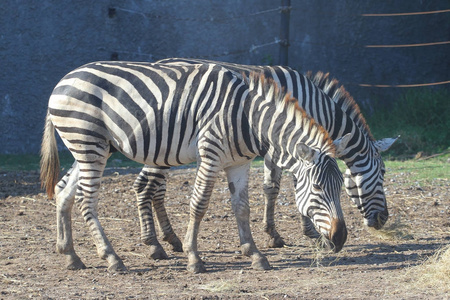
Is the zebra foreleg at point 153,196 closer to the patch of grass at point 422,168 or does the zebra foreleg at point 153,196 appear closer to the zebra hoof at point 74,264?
the zebra hoof at point 74,264

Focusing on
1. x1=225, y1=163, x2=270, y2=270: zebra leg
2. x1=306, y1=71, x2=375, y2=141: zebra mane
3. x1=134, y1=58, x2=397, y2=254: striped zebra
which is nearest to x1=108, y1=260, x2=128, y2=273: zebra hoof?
x1=134, y1=58, x2=397, y2=254: striped zebra

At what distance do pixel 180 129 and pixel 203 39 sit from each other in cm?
792

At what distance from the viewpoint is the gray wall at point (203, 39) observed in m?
12.3

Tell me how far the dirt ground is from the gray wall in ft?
11.5

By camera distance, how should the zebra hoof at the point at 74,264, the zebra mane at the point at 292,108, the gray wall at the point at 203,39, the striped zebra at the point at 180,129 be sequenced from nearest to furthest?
the zebra mane at the point at 292,108 < the striped zebra at the point at 180,129 < the zebra hoof at the point at 74,264 < the gray wall at the point at 203,39

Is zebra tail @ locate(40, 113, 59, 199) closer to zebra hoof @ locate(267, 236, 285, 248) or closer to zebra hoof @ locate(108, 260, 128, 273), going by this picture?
zebra hoof @ locate(108, 260, 128, 273)

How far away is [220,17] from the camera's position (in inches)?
528

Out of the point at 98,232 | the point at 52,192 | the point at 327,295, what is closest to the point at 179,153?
the point at 98,232

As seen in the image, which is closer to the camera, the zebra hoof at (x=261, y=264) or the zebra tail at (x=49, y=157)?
the zebra hoof at (x=261, y=264)

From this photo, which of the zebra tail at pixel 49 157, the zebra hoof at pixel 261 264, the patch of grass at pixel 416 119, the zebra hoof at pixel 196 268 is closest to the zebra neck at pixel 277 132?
the zebra hoof at pixel 261 264

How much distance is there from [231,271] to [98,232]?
4.35 feet

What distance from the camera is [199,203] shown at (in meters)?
5.68

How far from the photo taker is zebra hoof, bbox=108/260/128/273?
5582mm

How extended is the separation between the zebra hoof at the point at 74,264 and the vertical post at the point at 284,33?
7.58 metres
